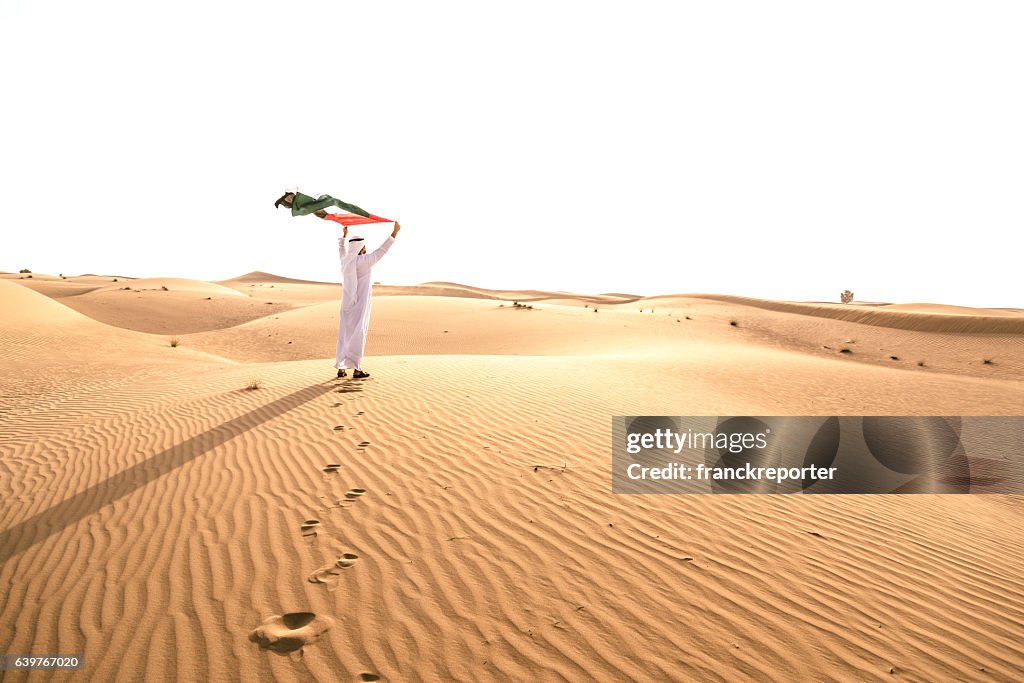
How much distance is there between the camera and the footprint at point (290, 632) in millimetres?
2684

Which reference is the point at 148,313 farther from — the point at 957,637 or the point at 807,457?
the point at 957,637

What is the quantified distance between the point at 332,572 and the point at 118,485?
9.14 ft

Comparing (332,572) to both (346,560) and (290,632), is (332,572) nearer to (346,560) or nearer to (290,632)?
(346,560)

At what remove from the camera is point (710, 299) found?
3284cm

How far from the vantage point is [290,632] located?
2.79 m

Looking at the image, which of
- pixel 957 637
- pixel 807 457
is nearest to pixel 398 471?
pixel 957 637

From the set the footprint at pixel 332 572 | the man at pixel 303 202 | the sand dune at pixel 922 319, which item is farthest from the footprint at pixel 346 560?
the sand dune at pixel 922 319

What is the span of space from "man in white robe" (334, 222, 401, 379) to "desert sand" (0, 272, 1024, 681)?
0.83 meters

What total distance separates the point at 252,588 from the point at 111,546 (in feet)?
4.32

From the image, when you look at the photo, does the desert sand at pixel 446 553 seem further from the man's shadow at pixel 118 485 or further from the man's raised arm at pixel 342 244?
the man's raised arm at pixel 342 244

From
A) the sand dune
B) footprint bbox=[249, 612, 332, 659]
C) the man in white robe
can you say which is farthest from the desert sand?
the sand dune

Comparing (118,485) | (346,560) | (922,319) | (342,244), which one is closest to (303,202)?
(342,244)

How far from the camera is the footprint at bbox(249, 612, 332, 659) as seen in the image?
2.68m

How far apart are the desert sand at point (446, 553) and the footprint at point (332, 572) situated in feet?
0.06
